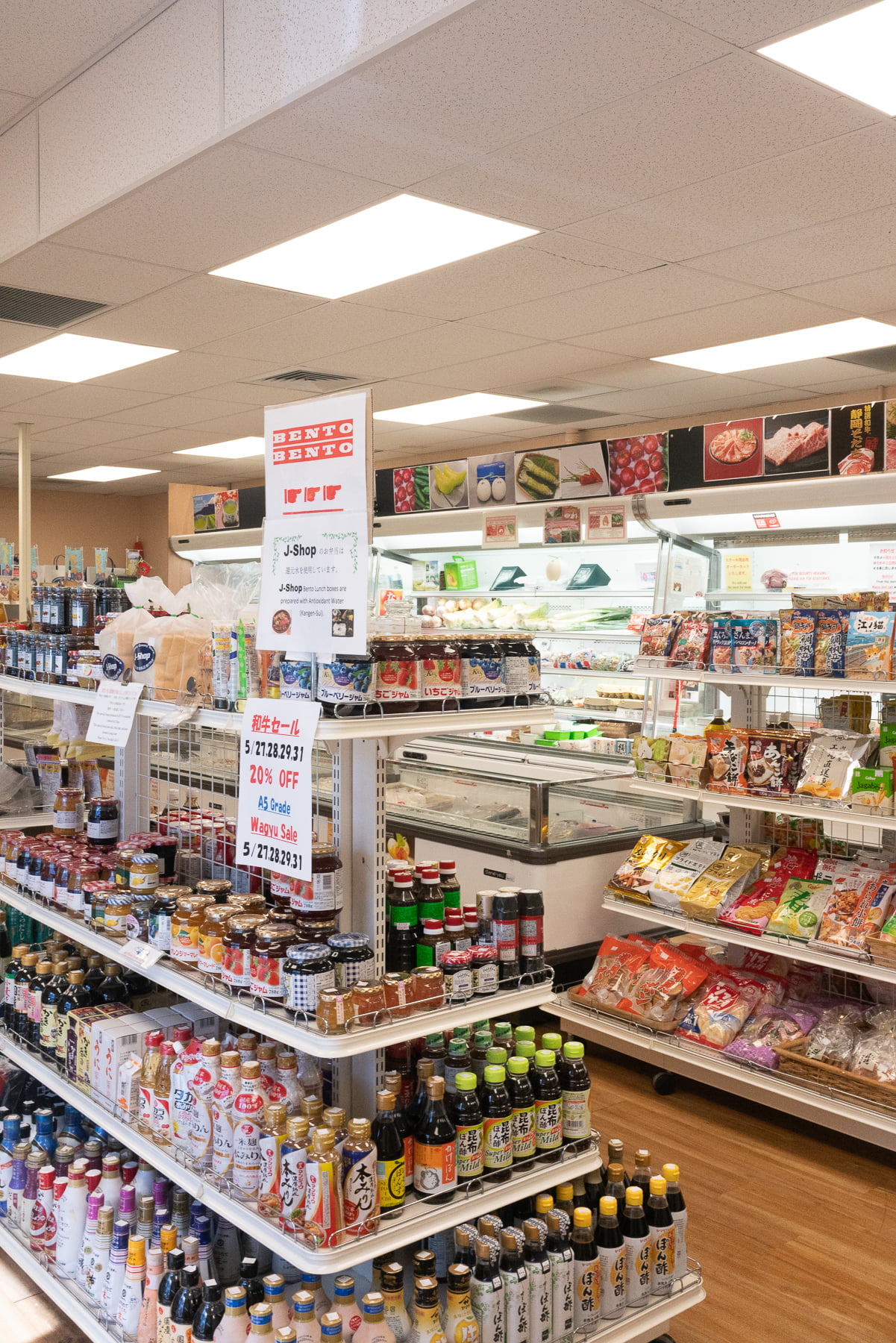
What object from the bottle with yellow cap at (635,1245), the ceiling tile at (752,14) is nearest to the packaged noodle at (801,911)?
the bottle with yellow cap at (635,1245)

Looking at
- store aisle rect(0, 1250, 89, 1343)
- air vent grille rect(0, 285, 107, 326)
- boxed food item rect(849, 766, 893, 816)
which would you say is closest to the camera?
store aisle rect(0, 1250, 89, 1343)

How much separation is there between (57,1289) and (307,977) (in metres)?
1.30

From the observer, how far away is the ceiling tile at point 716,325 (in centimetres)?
482

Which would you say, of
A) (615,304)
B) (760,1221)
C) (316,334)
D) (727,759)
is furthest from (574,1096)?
(316,334)

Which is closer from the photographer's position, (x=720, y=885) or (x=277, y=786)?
(x=277, y=786)

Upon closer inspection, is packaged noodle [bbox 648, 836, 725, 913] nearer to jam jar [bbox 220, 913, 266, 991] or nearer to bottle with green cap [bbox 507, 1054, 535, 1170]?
bottle with green cap [bbox 507, 1054, 535, 1170]

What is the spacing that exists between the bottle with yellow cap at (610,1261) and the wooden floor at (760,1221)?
0.36 m

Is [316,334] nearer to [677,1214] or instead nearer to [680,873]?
[680,873]

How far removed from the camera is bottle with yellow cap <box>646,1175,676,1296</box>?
2.52 metres

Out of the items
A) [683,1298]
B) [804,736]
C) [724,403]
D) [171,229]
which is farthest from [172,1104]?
[724,403]

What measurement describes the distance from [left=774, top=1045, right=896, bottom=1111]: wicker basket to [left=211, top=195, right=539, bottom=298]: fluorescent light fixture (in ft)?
9.96

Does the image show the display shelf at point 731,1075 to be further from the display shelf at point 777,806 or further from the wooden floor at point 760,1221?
the display shelf at point 777,806

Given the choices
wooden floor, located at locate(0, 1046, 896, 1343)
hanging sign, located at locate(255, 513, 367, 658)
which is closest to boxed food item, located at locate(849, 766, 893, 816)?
wooden floor, located at locate(0, 1046, 896, 1343)

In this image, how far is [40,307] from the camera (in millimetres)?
4969
